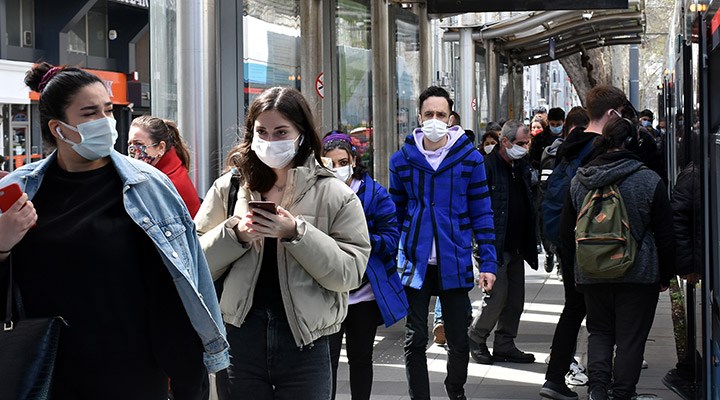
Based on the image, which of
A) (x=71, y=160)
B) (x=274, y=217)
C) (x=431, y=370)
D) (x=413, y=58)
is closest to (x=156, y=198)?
(x=71, y=160)

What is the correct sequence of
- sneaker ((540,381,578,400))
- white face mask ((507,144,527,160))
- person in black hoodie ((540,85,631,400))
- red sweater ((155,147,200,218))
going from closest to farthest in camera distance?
red sweater ((155,147,200,218)), person in black hoodie ((540,85,631,400)), sneaker ((540,381,578,400)), white face mask ((507,144,527,160))

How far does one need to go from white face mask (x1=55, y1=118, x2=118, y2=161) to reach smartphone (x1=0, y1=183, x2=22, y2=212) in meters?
0.29

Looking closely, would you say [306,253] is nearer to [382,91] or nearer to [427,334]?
[427,334]

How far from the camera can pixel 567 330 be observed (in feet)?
24.1

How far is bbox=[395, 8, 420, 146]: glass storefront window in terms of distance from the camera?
13.5 metres

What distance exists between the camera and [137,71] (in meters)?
33.9

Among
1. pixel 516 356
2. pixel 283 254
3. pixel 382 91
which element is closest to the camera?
pixel 283 254

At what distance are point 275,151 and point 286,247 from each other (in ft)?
1.36

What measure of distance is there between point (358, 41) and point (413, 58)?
198 centimetres

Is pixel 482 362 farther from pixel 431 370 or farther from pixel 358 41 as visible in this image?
pixel 358 41

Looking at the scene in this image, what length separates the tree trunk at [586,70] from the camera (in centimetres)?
3319

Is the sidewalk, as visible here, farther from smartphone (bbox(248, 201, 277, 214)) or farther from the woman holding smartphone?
smartphone (bbox(248, 201, 277, 214))

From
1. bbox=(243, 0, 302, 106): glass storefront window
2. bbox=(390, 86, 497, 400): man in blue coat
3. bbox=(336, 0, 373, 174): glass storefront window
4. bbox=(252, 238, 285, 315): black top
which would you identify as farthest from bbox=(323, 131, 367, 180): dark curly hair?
bbox=(336, 0, 373, 174): glass storefront window

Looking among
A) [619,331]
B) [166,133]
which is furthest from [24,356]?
[619,331]
